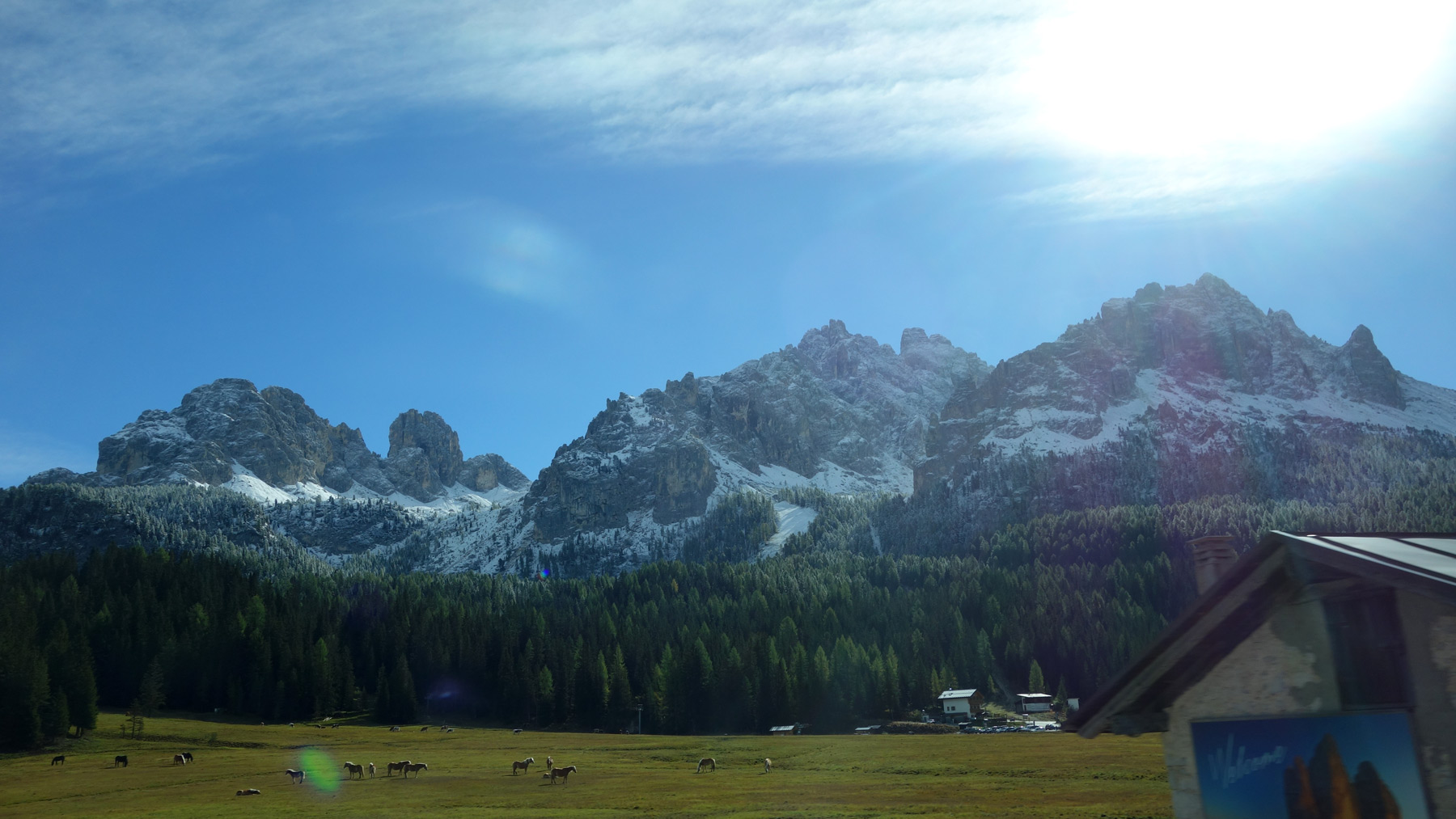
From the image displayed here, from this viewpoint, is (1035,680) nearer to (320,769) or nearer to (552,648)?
(552,648)

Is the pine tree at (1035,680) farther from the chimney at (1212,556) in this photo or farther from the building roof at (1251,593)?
the building roof at (1251,593)

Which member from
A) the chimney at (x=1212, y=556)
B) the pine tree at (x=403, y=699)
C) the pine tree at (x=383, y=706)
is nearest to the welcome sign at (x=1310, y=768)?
the chimney at (x=1212, y=556)

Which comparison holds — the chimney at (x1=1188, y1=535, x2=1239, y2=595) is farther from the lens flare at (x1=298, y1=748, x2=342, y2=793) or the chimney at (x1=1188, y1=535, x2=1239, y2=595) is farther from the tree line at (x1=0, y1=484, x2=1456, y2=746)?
the tree line at (x1=0, y1=484, x2=1456, y2=746)

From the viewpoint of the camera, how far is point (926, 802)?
48.5 m

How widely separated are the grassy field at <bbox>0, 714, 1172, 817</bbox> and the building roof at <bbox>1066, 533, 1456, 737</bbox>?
30.0 meters

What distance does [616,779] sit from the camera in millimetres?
69750

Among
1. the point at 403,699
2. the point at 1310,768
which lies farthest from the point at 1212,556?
the point at 403,699

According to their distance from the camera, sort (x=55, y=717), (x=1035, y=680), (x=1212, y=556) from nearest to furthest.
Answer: (x=1212, y=556), (x=55, y=717), (x=1035, y=680)

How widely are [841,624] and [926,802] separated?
401 ft

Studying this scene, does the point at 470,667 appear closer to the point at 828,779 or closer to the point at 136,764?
the point at 136,764

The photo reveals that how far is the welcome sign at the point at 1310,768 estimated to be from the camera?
12.0m

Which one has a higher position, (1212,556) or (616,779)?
(1212,556)

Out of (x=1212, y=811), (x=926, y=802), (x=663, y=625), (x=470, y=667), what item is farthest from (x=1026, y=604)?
(x=1212, y=811)

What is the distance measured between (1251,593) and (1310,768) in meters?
2.33
